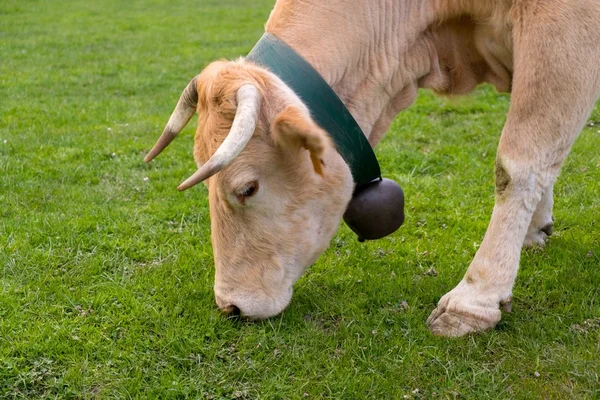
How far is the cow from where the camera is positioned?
3.71 meters

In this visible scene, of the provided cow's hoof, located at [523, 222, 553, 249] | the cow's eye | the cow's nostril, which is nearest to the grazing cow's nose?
the cow's nostril

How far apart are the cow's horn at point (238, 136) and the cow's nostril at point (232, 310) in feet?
3.39

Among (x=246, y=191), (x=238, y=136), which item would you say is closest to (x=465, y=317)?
(x=246, y=191)

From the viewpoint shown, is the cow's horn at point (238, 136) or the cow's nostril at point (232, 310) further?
the cow's nostril at point (232, 310)

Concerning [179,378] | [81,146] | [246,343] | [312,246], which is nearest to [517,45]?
[312,246]

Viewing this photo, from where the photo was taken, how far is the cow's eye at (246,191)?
12.1 ft

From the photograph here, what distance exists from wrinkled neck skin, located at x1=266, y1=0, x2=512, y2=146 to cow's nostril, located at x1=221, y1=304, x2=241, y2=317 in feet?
4.29

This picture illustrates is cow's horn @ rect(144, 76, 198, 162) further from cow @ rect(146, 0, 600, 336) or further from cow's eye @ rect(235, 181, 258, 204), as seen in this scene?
cow's eye @ rect(235, 181, 258, 204)

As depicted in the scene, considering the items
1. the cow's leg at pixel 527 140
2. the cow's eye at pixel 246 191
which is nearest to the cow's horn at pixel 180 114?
the cow's eye at pixel 246 191

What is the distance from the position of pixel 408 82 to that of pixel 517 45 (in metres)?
0.74

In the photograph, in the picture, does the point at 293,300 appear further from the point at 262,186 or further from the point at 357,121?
the point at 357,121

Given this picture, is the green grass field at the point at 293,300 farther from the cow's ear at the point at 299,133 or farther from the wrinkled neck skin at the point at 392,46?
the cow's ear at the point at 299,133

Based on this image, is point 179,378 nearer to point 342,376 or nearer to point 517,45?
point 342,376

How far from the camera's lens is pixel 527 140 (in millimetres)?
3904
